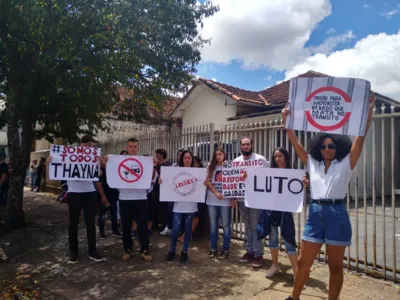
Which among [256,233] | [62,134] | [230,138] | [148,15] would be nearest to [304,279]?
[256,233]

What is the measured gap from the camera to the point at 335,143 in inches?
132

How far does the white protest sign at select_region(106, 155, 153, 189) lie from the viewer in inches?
202

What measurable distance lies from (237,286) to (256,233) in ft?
3.19

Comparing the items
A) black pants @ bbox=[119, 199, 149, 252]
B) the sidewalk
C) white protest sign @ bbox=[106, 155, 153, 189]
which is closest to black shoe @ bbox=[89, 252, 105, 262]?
the sidewalk

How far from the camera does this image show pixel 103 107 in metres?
8.27

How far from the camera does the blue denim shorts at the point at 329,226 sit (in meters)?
3.10

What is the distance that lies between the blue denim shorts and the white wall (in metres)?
12.6

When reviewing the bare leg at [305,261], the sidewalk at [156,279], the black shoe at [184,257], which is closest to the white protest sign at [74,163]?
the sidewalk at [156,279]

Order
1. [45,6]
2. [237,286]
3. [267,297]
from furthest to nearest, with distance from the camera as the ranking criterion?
→ [45,6] → [237,286] → [267,297]

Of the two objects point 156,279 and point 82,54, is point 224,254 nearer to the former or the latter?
point 156,279

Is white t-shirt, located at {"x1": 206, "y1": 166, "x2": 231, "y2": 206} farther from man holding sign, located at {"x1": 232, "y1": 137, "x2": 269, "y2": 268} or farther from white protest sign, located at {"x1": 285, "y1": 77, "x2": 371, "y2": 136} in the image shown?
white protest sign, located at {"x1": 285, "y1": 77, "x2": 371, "y2": 136}

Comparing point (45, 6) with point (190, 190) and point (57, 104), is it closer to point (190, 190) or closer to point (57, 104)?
point (57, 104)

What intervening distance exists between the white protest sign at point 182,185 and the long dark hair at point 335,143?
2152mm

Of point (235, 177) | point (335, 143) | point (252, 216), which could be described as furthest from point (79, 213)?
point (335, 143)
